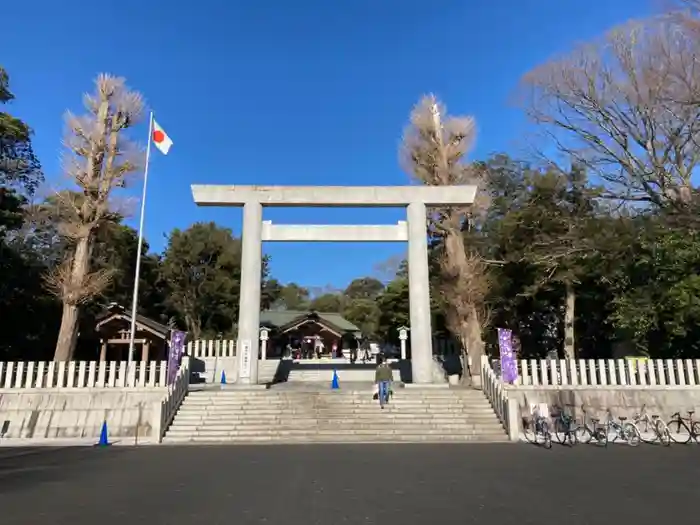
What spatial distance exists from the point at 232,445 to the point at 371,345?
105ft

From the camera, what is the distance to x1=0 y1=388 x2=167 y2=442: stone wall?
43.3ft

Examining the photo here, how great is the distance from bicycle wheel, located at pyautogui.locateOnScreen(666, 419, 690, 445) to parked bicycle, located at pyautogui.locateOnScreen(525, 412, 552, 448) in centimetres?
295

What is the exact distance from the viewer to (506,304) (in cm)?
2438

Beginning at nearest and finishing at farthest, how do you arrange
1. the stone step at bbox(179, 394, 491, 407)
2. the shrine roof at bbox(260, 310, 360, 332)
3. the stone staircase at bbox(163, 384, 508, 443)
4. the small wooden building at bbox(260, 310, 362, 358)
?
the stone staircase at bbox(163, 384, 508, 443) < the stone step at bbox(179, 394, 491, 407) < the small wooden building at bbox(260, 310, 362, 358) < the shrine roof at bbox(260, 310, 360, 332)

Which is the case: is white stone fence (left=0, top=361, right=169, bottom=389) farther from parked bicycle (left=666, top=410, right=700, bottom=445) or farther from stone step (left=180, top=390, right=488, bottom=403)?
parked bicycle (left=666, top=410, right=700, bottom=445)

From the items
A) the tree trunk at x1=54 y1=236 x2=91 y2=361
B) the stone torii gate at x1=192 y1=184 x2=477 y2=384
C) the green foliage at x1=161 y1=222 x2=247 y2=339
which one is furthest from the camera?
the green foliage at x1=161 y1=222 x2=247 y2=339

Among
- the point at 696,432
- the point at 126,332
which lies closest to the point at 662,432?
the point at 696,432

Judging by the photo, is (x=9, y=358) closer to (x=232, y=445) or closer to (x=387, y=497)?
(x=232, y=445)

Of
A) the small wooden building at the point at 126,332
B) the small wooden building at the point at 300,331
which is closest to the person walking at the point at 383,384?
the small wooden building at the point at 126,332

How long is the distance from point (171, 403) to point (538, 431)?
939 centimetres

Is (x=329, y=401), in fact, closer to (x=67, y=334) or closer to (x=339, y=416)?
(x=339, y=416)

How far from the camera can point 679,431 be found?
502 inches

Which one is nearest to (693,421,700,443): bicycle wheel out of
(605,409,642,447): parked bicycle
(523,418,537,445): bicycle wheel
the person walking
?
(605,409,642,447): parked bicycle

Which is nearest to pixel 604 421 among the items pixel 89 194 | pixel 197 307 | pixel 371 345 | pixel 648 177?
pixel 648 177
